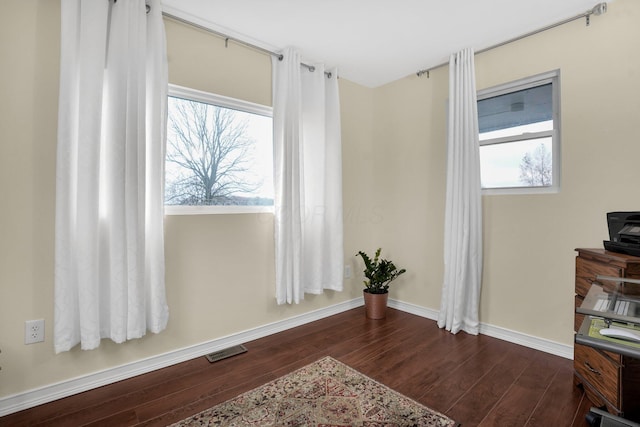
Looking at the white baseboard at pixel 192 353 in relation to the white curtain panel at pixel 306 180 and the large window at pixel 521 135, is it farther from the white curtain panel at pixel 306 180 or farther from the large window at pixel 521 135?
the large window at pixel 521 135

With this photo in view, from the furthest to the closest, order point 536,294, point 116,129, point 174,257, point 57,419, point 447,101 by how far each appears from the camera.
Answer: point 447,101
point 536,294
point 174,257
point 116,129
point 57,419

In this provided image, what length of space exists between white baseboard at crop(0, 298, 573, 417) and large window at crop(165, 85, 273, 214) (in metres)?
1.05

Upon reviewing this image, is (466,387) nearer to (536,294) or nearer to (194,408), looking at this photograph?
(536,294)

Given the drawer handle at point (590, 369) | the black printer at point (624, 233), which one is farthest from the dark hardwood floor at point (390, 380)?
the black printer at point (624, 233)

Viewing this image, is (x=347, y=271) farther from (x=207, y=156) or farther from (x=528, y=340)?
(x=207, y=156)

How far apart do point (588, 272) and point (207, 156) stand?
8.96ft

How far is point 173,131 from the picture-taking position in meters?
2.37

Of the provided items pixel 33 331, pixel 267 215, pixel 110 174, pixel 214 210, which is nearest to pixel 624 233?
pixel 267 215

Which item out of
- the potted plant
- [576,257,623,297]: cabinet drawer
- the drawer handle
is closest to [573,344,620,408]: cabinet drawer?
the drawer handle

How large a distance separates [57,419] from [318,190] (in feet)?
7.80

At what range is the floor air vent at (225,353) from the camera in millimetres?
2363

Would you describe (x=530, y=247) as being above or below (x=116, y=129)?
below

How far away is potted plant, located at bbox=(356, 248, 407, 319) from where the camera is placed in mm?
3207

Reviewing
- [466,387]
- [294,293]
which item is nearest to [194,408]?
[294,293]
